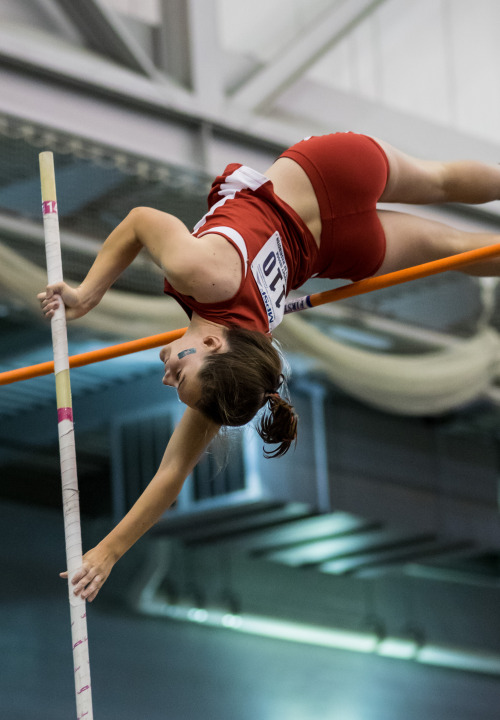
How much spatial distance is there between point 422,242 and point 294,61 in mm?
2602

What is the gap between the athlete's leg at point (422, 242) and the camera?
9.46 feet

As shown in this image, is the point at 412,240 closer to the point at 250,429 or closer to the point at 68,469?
the point at 250,429

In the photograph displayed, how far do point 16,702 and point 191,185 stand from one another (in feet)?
14.3

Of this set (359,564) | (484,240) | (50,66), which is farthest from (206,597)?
(484,240)

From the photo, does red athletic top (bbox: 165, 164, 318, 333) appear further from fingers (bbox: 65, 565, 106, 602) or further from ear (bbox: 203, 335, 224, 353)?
fingers (bbox: 65, 565, 106, 602)

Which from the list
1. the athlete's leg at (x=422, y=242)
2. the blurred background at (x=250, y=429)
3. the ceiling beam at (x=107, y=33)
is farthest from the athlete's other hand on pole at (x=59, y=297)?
the ceiling beam at (x=107, y=33)

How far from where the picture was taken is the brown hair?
2418 mm

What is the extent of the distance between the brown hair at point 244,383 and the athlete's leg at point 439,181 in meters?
0.62

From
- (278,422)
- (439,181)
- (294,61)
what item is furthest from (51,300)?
(294,61)

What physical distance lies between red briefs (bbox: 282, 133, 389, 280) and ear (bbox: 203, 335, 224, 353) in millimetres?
430

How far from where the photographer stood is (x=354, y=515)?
8.55 meters

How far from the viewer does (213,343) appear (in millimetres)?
2447

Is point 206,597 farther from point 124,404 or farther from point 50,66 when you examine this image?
point 50,66

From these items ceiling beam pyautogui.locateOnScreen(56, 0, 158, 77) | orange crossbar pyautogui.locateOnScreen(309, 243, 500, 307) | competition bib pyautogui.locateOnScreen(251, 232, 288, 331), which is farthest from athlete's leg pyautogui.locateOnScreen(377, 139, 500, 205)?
ceiling beam pyautogui.locateOnScreen(56, 0, 158, 77)
